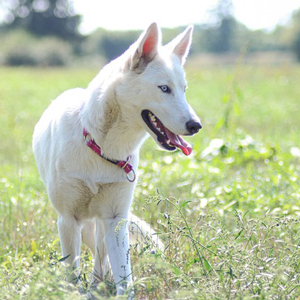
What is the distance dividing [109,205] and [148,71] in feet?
3.16

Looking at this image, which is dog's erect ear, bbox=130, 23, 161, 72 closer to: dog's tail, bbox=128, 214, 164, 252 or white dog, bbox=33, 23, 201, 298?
white dog, bbox=33, 23, 201, 298

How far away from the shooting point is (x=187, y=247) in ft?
12.7

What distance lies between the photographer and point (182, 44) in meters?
3.86

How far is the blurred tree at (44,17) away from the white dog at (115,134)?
205ft

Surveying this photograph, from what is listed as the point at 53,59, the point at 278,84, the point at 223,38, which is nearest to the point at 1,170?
the point at 278,84

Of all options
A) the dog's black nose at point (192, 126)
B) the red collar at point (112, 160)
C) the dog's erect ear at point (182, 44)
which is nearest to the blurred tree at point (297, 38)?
the dog's erect ear at point (182, 44)

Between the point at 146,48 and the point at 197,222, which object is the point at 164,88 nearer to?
the point at 146,48

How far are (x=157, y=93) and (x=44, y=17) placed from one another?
67.6 m

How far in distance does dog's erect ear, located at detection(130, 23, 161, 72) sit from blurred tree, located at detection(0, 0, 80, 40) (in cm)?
6250

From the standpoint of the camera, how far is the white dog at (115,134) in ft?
11.3

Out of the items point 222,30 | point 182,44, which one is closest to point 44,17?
point 222,30

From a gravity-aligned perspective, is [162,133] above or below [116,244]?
above

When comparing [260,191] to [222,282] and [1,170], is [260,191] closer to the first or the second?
[222,282]

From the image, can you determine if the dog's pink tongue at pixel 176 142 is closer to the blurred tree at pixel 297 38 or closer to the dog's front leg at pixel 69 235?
the dog's front leg at pixel 69 235
